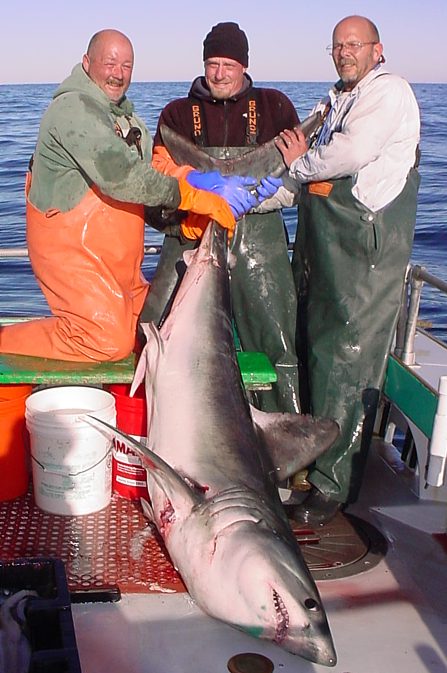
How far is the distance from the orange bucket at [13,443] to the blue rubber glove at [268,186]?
1661mm

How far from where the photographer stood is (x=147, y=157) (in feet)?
15.5

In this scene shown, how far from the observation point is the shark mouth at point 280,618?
3045 mm

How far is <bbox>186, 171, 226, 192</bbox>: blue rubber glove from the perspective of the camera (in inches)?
182

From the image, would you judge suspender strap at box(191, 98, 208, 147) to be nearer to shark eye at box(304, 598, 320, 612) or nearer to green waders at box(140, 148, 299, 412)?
green waders at box(140, 148, 299, 412)

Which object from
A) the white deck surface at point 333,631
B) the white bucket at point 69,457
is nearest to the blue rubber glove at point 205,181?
the white bucket at point 69,457

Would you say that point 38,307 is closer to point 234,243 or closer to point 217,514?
point 234,243

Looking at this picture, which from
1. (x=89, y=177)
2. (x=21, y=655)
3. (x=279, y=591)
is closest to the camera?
(x=21, y=655)

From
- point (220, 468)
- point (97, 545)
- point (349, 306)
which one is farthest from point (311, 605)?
point (349, 306)

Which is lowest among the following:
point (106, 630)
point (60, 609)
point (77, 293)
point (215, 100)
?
point (106, 630)

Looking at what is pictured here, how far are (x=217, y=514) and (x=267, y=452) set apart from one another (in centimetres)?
70

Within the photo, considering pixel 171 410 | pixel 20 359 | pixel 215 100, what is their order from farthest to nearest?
pixel 215 100
pixel 20 359
pixel 171 410

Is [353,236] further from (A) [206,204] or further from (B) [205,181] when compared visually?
(B) [205,181]

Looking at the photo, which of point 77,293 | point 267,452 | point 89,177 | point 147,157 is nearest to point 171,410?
point 267,452

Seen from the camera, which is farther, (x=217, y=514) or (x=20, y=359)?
(x=20, y=359)
